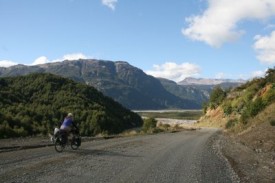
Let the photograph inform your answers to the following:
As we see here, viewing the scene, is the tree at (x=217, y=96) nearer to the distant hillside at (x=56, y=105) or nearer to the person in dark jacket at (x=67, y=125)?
the distant hillside at (x=56, y=105)

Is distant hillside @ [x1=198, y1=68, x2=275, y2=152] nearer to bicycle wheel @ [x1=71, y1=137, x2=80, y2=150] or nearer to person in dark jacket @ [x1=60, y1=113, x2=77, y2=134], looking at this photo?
bicycle wheel @ [x1=71, y1=137, x2=80, y2=150]

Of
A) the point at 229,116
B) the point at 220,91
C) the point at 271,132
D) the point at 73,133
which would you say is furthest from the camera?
the point at 220,91

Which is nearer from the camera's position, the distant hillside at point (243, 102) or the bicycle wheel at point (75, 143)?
the bicycle wheel at point (75, 143)

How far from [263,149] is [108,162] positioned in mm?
11169

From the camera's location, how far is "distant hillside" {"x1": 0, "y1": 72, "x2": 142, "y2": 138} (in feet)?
226

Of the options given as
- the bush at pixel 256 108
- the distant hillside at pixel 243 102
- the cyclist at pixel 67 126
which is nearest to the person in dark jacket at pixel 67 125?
the cyclist at pixel 67 126

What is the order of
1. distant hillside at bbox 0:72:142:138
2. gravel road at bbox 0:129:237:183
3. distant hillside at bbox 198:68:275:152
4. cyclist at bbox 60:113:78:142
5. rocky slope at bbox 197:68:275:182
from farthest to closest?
distant hillside at bbox 0:72:142:138 < distant hillside at bbox 198:68:275:152 < cyclist at bbox 60:113:78:142 < rocky slope at bbox 197:68:275:182 < gravel road at bbox 0:129:237:183

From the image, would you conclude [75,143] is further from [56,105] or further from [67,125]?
[56,105]

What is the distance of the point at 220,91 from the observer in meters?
104

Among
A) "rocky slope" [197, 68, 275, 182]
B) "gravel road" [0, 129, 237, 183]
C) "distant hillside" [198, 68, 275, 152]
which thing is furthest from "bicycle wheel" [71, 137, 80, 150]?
"distant hillside" [198, 68, 275, 152]

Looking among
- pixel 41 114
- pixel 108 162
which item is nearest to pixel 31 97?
pixel 41 114

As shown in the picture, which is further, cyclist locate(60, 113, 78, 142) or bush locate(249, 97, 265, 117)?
bush locate(249, 97, 265, 117)

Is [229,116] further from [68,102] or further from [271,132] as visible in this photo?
[271,132]

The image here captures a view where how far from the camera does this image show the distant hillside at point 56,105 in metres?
→ 68.9
